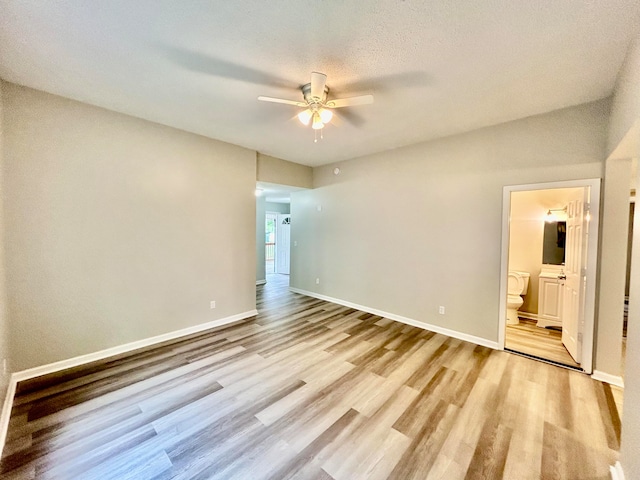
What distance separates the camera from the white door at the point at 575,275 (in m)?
2.64

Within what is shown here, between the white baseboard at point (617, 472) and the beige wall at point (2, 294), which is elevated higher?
the beige wall at point (2, 294)

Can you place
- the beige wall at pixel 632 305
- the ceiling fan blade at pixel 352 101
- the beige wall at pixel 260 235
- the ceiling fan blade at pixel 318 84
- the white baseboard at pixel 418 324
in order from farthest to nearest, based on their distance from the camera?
1. the beige wall at pixel 260 235
2. the white baseboard at pixel 418 324
3. the ceiling fan blade at pixel 352 101
4. the ceiling fan blade at pixel 318 84
5. the beige wall at pixel 632 305

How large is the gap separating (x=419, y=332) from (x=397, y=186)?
7.64 feet

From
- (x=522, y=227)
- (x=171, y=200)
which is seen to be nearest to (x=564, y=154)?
(x=522, y=227)

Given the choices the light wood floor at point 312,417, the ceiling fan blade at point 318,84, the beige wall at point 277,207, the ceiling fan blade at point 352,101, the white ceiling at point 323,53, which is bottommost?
the light wood floor at point 312,417

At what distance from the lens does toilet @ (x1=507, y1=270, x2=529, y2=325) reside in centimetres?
399

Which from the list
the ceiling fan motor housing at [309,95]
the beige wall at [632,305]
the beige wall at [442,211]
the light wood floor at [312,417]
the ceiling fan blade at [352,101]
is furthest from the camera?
the beige wall at [442,211]

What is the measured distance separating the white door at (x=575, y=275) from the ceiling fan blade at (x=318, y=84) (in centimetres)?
302

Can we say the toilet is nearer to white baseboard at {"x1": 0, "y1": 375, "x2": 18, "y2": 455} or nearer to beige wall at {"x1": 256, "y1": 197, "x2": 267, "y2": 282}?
beige wall at {"x1": 256, "y1": 197, "x2": 267, "y2": 282}

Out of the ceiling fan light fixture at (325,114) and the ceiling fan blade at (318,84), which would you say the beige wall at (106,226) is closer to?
the ceiling fan light fixture at (325,114)

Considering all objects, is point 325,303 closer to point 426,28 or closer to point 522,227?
point 522,227

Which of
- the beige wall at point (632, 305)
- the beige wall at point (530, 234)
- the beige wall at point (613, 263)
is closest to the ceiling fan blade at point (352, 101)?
the beige wall at point (632, 305)

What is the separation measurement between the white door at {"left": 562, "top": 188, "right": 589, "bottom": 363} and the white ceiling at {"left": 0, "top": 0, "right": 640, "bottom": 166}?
120 cm

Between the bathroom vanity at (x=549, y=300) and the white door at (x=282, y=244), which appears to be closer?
the bathroom vanity at (x=549, y=300)
